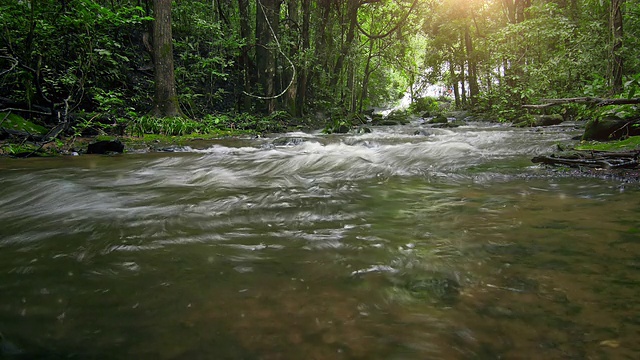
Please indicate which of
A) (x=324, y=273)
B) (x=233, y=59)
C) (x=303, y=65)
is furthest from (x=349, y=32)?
(x=324, y=273)

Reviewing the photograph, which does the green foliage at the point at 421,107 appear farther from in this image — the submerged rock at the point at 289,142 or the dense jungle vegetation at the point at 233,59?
the submerged rock at the point at 289,142

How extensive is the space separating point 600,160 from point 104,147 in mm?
6800

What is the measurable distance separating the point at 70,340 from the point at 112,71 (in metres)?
10.5

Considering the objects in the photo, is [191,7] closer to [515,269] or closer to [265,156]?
[265,156]

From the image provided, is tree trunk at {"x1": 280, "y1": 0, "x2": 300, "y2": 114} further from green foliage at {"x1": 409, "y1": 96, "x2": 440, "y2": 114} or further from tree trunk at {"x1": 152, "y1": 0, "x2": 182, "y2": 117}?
green foliage at {"x1": 409, "y1": 96, "x2": 440, "y2": 114}

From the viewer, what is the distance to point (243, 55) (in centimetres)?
1383

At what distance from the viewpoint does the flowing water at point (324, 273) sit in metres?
0.96

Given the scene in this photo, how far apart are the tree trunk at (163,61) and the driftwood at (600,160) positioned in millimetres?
8145

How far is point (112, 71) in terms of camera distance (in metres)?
9.59

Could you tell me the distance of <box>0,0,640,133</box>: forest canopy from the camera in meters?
6.65

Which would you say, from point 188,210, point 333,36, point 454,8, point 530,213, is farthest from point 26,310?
point 454,8

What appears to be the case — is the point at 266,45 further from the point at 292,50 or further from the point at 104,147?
the point at 104,147

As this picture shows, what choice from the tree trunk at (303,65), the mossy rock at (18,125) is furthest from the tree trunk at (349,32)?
the mossy rock at (18,125)

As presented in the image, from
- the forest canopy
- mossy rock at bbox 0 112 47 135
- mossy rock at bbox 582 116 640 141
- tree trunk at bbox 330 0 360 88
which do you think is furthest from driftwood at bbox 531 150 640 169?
tree trunk at bbox 330 0 360 88
